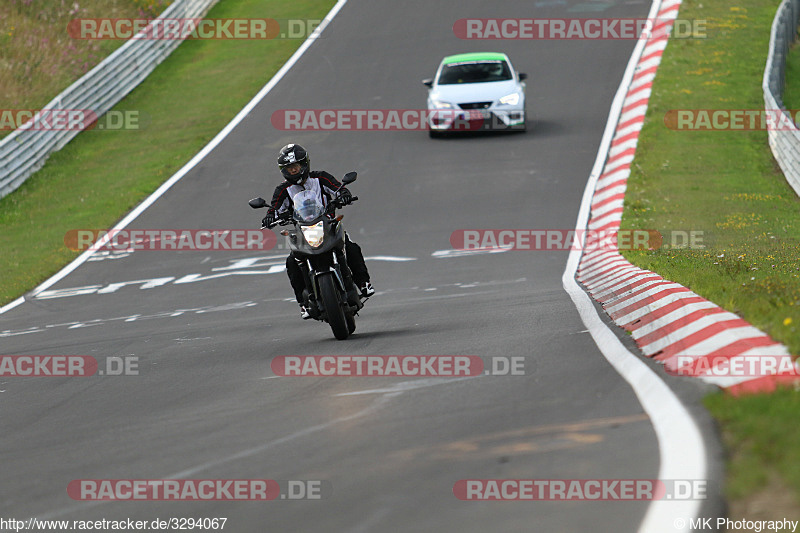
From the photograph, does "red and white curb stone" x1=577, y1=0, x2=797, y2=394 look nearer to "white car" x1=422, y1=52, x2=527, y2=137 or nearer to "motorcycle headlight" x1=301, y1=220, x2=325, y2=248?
"motorcycle headlight" x1=301, y1=220, x2=325, y2=248

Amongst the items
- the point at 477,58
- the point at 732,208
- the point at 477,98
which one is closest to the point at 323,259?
the point at 732,208

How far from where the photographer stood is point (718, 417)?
5.96m

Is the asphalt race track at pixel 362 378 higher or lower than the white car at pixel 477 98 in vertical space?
lower

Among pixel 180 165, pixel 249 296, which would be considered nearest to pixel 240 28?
pixel 180 165

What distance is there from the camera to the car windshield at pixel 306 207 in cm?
1120

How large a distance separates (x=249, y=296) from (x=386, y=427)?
10165 mm

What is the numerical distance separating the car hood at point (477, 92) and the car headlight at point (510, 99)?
95 millimetres

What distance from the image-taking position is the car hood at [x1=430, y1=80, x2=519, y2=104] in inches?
1088

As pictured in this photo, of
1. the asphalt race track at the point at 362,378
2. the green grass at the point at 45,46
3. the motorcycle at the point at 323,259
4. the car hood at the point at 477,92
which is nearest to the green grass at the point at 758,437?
the asphalt race track at the point at 362,378

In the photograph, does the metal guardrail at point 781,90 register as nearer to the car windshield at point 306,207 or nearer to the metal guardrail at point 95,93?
the car windshield at point 306,207

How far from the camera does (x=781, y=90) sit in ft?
98.6

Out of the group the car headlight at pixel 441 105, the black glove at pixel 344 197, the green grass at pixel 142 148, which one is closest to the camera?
the black glove at pixel 344 197

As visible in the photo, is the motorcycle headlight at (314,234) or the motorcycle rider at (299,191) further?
the motorcycle rider at (299,191)

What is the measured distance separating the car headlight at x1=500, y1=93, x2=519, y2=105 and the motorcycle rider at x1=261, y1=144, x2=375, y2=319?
54.2 ft
